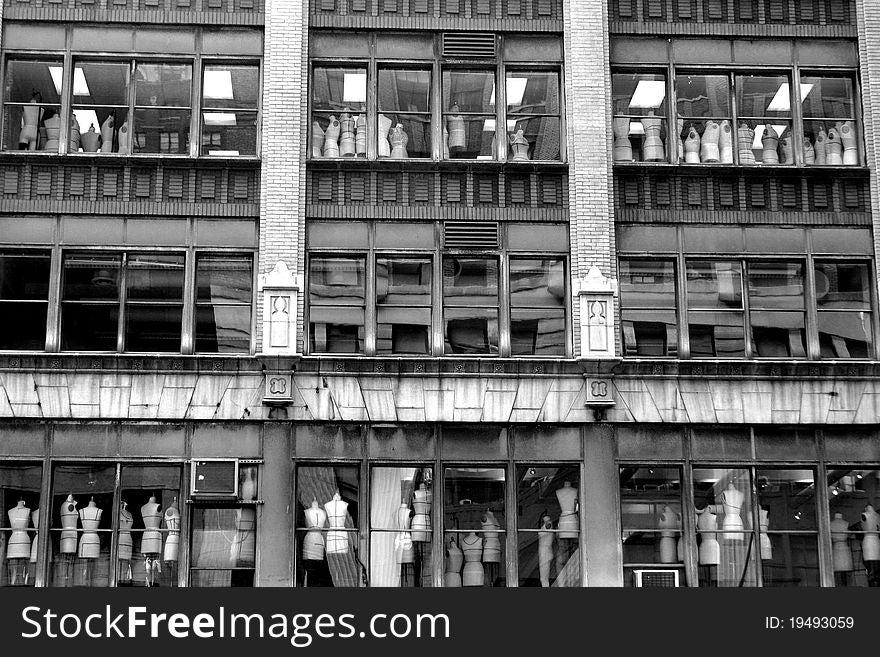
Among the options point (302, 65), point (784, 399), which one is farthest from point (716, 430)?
point (302, 65)

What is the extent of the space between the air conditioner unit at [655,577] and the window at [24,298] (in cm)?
1030

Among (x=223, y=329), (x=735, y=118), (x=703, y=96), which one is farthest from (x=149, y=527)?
(x=735, y=118)

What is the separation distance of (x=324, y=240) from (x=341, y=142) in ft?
5.86

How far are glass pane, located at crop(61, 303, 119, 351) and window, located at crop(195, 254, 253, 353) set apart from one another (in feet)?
4.52

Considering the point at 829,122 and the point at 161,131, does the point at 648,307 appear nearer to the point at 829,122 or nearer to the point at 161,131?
the point at 829,122

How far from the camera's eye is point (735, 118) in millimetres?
22328

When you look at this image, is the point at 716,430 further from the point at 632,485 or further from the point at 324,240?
the point at 324,240

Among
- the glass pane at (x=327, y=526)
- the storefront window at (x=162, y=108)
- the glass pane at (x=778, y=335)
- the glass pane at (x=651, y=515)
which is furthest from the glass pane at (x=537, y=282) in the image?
the storefront window at (x=162, y=108)

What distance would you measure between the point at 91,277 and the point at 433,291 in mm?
5653

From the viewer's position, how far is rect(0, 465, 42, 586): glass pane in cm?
1991

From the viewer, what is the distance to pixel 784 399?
68.7ft

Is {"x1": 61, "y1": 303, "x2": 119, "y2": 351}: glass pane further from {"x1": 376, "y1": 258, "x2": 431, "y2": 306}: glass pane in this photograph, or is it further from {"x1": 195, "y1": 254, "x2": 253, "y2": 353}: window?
{"x1": 376, "y1": 258, "x2": 431, "y2": 306}: glass pane

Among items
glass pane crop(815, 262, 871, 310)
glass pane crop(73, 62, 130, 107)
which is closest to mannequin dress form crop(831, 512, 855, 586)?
glass pane crop(815, 262, 871, 310)

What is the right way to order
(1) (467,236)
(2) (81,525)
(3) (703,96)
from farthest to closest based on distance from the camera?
1. (3) (703,96)
2. (1) (467,236)
3. (2) (81,525)
